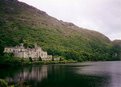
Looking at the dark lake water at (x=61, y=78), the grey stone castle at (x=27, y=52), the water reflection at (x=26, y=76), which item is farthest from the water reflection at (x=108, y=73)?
the grey stone castle at (x=27, y=52)

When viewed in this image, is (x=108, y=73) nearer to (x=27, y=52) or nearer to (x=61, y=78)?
(x=61, y=78)

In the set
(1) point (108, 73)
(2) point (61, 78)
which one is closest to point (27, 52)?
(1) point (108, 73)

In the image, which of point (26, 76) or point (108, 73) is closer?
point (26, 76)

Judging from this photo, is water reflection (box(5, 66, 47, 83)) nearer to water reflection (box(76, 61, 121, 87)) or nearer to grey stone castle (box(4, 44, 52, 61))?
water reflection (box(76, 61, 121, 87))

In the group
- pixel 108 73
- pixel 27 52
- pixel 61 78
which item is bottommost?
pixel 61 78

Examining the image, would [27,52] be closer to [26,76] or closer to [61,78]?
[26,76]

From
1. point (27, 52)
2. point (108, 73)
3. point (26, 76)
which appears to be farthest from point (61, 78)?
point (27, 52)

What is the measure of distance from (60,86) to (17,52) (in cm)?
11930

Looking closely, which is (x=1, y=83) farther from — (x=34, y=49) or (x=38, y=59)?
(x=34, y=49)

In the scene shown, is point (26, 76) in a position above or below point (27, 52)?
below

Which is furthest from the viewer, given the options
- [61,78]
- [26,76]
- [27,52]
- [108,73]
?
[27,52]

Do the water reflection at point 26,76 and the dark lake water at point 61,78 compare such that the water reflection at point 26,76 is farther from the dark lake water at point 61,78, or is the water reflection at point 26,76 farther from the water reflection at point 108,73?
the water reflection at point 108,73

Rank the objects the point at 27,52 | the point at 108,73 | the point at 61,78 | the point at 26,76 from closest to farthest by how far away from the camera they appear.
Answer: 1. the point at 61,78
2. the point at 26,76
3. the point at 108,73
4. the point at 27,52

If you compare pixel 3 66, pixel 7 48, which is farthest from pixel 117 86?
pixel 7 48
